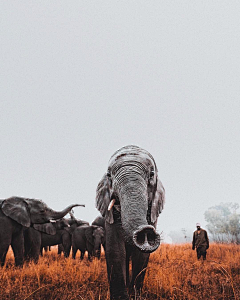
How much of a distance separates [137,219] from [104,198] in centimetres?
134

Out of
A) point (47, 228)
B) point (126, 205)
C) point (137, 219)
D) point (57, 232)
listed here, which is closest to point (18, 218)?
point (47, 228)

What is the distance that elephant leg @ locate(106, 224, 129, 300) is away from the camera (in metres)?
4.04

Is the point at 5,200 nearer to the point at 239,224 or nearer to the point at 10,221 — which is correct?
the point at 10,221

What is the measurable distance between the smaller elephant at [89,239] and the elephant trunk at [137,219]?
27.1 feet

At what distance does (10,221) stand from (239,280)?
19.2ft

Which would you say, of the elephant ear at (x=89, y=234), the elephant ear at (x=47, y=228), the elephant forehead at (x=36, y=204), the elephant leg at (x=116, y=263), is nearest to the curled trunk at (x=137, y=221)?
the elephant leg at (x=116, y=263)

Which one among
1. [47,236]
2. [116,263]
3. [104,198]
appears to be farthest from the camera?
[47,236]

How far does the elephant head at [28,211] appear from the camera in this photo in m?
8.28

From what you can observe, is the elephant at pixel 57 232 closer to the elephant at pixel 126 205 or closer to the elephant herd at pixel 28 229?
the elephant herd at pixel 28 229

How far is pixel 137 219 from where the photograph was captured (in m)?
3.09

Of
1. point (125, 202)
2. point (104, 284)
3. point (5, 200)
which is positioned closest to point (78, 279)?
point (104, 284)

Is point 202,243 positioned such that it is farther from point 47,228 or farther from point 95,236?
point 47,228

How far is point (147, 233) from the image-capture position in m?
2.91

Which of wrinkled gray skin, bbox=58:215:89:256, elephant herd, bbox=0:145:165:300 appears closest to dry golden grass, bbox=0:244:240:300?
elephant herd, bbox=0:145:165:300
